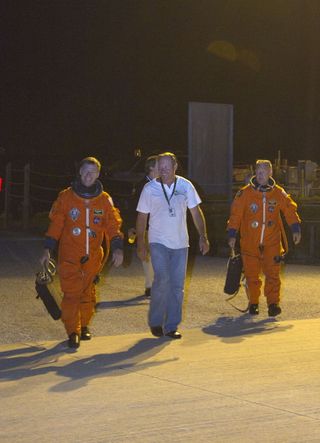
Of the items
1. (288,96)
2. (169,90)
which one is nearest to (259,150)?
(288,96)

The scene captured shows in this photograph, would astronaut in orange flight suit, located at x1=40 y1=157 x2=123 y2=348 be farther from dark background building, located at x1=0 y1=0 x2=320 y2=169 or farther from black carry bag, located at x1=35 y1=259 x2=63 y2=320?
dark background building, located at x1=0 y1=0 x2=320 y2=169

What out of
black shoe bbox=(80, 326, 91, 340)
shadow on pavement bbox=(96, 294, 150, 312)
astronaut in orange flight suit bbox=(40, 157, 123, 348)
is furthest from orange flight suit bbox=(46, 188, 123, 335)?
shadow on pavement bbox=(96, 294, 150, 312)

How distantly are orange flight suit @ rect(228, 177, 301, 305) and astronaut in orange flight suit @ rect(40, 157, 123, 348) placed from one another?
7.49ft

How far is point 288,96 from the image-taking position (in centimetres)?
5056

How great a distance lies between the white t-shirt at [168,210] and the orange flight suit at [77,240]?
0.55 meters

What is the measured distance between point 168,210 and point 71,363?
1993 millimetres

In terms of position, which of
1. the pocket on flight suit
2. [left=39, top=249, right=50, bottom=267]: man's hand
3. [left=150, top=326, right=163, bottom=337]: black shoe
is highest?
[left=39, top=249, right=50, bottom=267]: man's hand

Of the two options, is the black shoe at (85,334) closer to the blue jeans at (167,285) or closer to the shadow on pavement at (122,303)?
the blue jeans at (167,285)

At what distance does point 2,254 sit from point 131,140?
29.5 m

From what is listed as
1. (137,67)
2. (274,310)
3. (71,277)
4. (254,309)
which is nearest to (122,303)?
(254,309)

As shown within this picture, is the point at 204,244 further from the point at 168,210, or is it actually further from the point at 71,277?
the point at 71,277

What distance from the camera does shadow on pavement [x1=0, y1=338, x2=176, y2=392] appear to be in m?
7.79

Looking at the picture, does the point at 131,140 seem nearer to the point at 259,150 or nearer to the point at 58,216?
the point at 259,150

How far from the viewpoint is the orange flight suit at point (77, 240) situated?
9016 mm
